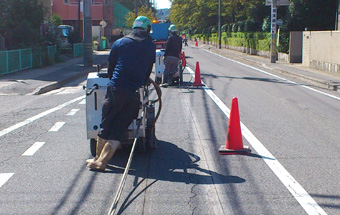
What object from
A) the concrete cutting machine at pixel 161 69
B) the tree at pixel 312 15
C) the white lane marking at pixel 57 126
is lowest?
the white lane marking at pixel 57 126

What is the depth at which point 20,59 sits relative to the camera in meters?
22.1

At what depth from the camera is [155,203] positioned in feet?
17.7

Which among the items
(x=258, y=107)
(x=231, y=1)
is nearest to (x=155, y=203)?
(x=258, y=107)

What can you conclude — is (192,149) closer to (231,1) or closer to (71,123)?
(71,123)

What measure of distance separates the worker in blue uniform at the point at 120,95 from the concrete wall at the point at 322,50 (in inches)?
692

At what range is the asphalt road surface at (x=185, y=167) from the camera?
537cm

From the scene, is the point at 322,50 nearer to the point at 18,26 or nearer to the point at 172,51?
the point at 172,51

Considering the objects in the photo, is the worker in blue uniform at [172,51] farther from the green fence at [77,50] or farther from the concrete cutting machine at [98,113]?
the green fence at [77,50]

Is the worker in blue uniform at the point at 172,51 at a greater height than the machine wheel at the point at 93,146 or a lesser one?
greater

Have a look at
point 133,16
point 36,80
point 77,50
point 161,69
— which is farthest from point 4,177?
point 133,16

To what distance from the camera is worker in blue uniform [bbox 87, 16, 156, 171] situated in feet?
21.4

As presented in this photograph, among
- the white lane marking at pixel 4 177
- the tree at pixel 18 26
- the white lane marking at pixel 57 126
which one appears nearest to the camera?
the white lane marking at pixel 4 177

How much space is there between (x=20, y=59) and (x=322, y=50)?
14.8m

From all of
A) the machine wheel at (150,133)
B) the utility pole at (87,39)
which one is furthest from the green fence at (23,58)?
the machine wheel at (150,133)
